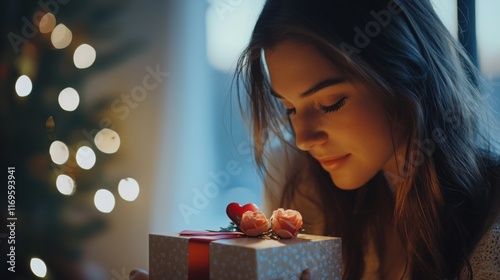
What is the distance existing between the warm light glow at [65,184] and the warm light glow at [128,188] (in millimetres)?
128

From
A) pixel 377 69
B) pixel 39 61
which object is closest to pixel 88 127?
pixel 39 61

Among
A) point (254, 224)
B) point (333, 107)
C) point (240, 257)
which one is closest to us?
point (240, 257)

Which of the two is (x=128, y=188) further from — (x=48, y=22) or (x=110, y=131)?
(x=48, y=22)

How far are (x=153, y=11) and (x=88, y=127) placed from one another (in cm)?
36

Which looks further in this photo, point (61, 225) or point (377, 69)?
point (61, 225)

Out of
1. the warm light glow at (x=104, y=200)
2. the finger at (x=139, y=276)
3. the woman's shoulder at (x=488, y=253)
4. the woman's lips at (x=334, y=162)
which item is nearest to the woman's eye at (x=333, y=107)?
the woman's lips at (x=334, y=162)

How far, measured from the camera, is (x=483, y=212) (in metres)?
0.97

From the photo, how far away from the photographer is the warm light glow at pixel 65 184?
135 centimetres

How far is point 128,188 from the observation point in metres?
1.34

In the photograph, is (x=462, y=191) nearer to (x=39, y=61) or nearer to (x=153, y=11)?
(x=153, y=11)

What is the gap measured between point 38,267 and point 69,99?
1.51 ft

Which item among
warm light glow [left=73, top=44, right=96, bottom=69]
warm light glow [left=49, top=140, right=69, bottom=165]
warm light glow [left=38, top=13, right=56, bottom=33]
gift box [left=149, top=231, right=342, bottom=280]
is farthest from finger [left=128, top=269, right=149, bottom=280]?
warm light glow [left=38, top=13, right=56, bottom=33]
